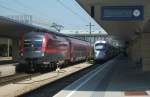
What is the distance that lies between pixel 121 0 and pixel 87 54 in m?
47.0

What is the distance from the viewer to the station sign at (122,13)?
22859 mm

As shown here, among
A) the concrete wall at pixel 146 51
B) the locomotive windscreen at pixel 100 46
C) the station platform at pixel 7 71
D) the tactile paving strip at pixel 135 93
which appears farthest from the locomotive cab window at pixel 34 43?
the locomotive windscreen at pixel 100 46

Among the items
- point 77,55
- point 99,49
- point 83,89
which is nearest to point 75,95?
point 83,89

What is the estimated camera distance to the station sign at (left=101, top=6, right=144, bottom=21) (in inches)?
900

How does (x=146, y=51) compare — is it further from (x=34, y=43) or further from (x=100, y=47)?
(x=100, y=47)

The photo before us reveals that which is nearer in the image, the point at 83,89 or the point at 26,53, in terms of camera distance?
the point at 83,89

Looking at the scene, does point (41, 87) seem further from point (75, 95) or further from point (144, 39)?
point (144, 39)

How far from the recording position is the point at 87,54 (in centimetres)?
6962

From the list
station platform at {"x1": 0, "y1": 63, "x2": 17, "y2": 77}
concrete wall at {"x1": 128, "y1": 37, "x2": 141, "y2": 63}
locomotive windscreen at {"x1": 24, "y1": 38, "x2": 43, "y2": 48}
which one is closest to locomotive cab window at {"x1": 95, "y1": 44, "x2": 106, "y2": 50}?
concrete wall at {"x1": 128, "y1": 37, "x2": 141, "y2": 63}

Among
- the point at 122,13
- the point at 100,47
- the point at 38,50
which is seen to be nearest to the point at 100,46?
the point at 100,47

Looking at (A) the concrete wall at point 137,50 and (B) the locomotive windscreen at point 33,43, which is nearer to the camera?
(B) the locomotive windscreen at point 33,43

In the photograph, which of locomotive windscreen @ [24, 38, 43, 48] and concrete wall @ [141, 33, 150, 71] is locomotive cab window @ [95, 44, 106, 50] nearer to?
concrete wall @ [141, 33, 150, 71]

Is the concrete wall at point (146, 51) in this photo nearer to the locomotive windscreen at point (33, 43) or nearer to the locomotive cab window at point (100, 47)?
the locomotive windscreen at point (33, 43)

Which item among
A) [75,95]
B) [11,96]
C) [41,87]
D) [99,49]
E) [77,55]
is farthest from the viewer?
[99,49]
